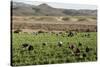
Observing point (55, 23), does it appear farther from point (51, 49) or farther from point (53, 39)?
point (51, 49)

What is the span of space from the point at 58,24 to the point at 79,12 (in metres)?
0.34

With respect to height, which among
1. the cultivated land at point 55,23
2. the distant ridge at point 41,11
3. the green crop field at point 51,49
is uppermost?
the distant ridge at point 41,11

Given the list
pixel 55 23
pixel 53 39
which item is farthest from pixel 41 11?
pixel 53 39

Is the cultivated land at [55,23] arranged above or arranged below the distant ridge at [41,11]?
below

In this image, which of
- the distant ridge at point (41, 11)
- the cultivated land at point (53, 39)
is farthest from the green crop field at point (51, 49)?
the distant ridge at point (41, 11)

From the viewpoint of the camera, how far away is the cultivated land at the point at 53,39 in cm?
238

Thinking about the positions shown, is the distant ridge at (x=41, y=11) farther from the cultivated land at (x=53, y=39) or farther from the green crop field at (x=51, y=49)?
the green crop field at (x=51, y=49)

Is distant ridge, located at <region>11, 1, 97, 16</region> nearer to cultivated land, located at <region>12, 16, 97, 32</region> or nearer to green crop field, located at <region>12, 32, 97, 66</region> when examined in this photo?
cultivated land, located at <region>12, 16, 97, 32</region>

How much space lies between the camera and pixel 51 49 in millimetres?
2514

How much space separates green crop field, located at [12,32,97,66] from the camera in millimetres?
2375

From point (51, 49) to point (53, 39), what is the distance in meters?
0.13

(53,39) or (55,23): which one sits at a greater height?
(55,23)

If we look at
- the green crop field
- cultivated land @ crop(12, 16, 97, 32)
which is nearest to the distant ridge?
cultivated land @ crop(12, 16, 97, 32)

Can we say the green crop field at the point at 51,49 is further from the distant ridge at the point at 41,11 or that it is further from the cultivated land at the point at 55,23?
the distant ridge at the point at 41,11
